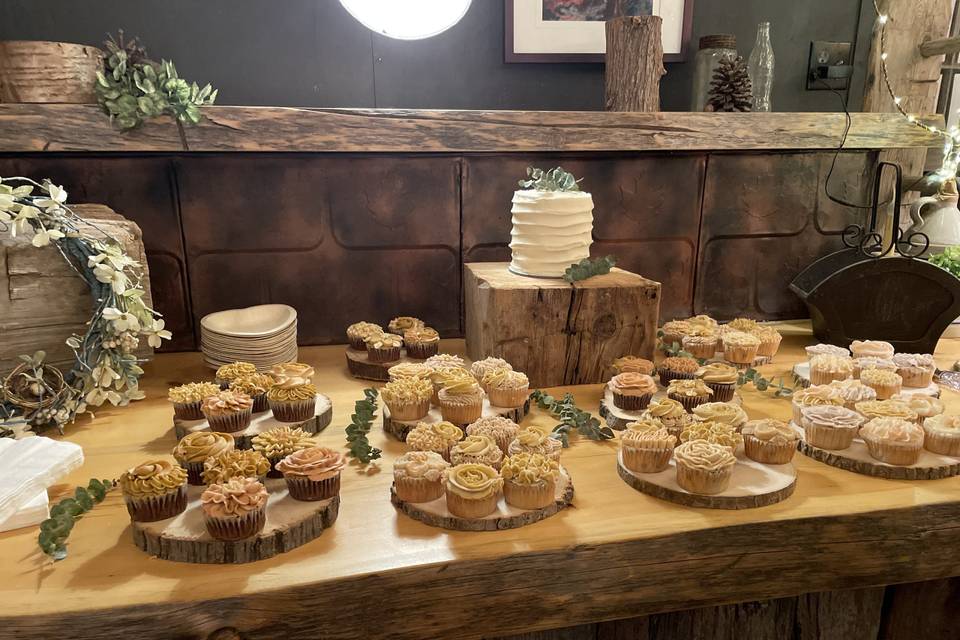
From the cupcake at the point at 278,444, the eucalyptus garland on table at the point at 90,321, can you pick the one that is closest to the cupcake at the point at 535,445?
the cupcake at the point at 278,444

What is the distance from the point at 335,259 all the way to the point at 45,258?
81cm

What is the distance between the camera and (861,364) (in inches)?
A: 66.8

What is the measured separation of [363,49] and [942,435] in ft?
6.32

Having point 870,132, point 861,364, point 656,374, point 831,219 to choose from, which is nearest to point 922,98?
point 870,132

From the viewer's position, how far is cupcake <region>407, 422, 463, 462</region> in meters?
1.27

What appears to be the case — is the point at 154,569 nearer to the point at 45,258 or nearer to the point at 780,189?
the point at 45,258

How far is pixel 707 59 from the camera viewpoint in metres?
2.10

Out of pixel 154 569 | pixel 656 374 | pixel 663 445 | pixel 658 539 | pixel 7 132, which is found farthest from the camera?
pixel 656 374

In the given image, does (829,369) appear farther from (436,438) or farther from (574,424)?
(436,438)

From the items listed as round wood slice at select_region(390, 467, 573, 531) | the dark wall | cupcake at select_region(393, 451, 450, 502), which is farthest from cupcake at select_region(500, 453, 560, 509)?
the dark wall

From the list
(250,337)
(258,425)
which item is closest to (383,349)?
(250,337)

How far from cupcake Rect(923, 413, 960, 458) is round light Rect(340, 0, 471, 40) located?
1602mm

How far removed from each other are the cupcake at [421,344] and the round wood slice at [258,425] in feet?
1.33

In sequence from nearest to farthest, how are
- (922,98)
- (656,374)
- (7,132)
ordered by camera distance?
A: 1. (7,132)
2. (656,374)
3. (922,98)
